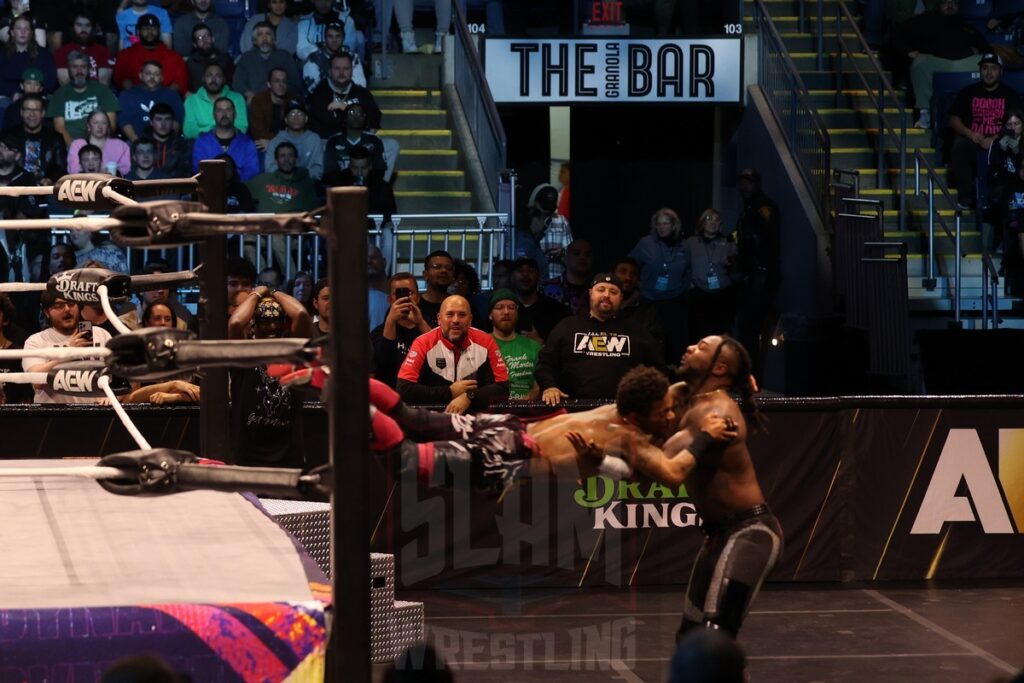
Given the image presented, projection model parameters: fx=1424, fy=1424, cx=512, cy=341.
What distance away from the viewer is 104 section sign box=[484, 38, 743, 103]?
15.4 metres

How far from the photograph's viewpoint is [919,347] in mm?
12141

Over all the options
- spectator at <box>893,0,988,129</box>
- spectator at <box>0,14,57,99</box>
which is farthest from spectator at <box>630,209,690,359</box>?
spectator at <box>0,14,57,99</box>

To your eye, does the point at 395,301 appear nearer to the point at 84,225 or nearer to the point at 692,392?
the point at 692,392

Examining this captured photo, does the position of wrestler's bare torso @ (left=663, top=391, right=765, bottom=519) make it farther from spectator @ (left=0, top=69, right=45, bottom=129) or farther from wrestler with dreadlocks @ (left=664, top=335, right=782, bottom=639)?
spectator @ (left=0, top=69, right=45, bottom=129)

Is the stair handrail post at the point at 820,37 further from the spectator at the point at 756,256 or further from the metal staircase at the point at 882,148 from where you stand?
the spectator at the point at 756,256

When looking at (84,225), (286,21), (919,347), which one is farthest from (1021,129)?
(84,225)

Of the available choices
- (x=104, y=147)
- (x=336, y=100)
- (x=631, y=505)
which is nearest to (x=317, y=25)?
(x=336, y=100)

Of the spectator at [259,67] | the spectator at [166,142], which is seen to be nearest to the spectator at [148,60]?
the spectator at [259,67]

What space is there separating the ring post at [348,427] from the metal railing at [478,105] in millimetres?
10898

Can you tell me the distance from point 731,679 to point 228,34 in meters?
11.9

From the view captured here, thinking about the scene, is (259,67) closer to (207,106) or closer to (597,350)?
(207,106)

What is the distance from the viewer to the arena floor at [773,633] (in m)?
6.61

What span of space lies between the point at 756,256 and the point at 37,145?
6.25m

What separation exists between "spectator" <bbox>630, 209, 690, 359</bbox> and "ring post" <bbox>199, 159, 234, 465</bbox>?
7.54 metres
